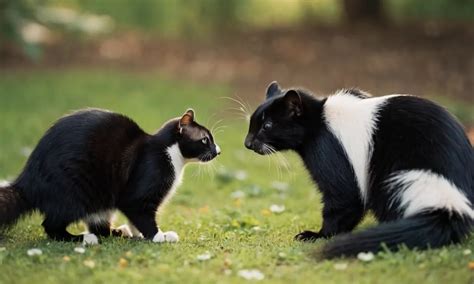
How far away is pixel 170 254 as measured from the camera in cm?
554

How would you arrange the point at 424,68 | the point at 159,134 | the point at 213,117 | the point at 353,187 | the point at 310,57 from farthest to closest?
the point at 310,57 → the point at 424,68 → the point at 213,117 → the point at 159,134 → the point at 353,187

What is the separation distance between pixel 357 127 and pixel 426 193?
0.87 metres

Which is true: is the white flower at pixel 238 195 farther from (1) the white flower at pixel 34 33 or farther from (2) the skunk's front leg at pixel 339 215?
(1) the white flower at pixel 34 33

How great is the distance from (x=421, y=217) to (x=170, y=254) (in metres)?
1.88

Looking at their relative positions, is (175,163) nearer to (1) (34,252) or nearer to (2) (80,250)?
(2) (80,250)

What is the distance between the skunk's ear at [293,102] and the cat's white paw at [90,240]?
6.44 ft

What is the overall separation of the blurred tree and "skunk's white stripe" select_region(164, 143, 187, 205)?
11422 millimetres

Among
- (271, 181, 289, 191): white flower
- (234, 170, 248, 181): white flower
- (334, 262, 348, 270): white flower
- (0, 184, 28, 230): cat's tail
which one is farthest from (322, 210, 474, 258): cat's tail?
(234, 170, 248, 181): white flower

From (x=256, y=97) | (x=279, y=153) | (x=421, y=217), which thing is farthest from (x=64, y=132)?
(x=256, y=97)

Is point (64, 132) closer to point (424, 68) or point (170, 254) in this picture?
point (170, 254)

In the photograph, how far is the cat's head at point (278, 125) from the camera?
20.6 ft

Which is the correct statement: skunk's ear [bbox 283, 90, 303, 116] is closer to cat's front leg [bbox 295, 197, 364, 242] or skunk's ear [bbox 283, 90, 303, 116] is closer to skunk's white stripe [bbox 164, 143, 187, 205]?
cat's front leg [bbox 295, 197, 364, 242]

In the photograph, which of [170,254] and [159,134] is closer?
[170,254]

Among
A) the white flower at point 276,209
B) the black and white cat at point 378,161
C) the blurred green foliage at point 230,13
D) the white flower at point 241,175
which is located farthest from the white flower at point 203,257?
the blurred green foliage at point 230,13
